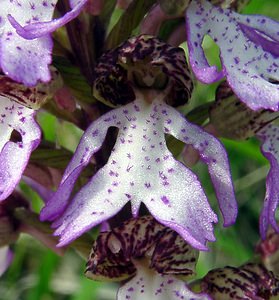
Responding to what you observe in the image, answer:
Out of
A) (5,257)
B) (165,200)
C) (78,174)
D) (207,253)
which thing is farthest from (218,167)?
(207,253)

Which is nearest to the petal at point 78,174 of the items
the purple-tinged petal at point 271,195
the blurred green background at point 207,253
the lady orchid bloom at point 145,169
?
the lady orchid bloom at point 145,169

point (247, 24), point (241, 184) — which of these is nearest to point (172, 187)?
point (247, 24)

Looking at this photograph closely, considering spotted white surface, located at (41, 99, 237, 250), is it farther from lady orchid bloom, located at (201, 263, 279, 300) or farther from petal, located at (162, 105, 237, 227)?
lady orchid bloom, located at (201, 263, 279, 300)

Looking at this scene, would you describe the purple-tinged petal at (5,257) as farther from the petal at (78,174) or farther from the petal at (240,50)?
the petal at (240,50)

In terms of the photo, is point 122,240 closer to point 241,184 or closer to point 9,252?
point 9,252

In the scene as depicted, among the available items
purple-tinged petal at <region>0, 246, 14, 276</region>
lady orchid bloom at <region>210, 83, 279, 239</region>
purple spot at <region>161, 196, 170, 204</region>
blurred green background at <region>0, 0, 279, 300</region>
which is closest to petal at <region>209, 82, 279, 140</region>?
lady orchid bloom at <region>210, 83, 279, 239</region>
